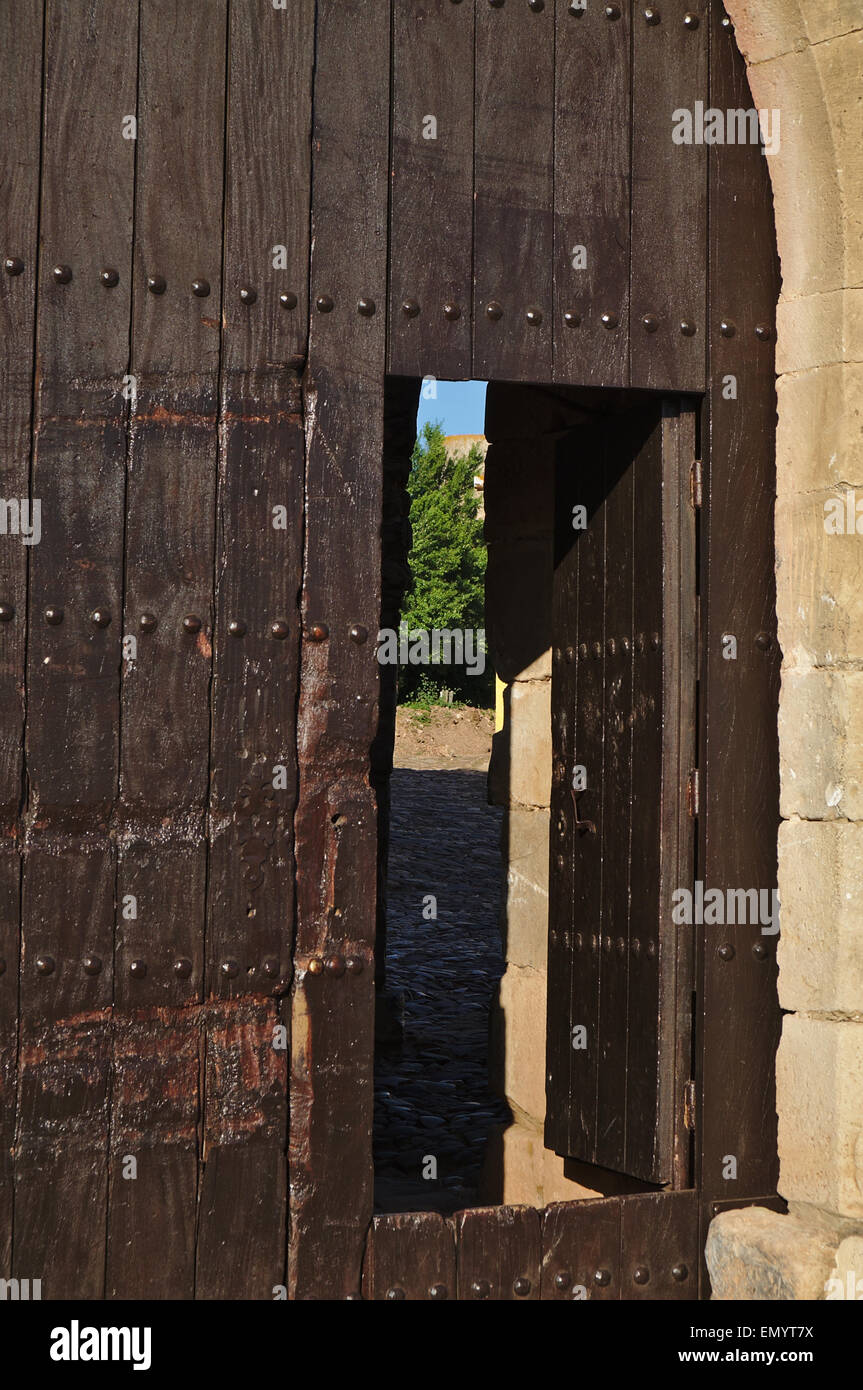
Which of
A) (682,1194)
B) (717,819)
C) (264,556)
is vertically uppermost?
(264,556)

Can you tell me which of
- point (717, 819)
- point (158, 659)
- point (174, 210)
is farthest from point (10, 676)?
point (717, 819)

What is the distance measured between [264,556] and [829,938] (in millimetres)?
1519

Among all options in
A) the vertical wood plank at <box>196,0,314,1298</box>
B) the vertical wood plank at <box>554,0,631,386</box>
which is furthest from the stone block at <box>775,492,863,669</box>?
the vertical wood plank at <box>196,0,314,1298</box>

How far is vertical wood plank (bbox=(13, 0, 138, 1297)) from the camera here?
2.75 meters

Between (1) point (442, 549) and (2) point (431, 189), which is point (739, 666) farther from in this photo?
(1) point (442, 549)

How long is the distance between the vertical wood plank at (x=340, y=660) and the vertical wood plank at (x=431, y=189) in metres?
0.04

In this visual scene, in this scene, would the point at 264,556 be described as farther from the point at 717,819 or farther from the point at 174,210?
the point at 717,819

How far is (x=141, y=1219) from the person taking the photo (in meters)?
2.80

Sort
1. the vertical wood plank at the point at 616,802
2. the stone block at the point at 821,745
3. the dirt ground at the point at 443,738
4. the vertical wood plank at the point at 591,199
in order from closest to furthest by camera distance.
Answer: the stone block at the point at 821,745 < the vertical wood plank at the point at 591,199 < the vertical wood plank at the point at 616,802 < the dirt ground at the point at 443,738

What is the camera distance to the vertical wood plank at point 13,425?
8.95 feet

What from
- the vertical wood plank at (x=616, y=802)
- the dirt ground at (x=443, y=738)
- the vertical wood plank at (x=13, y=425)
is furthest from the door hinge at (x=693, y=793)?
the dirt ground at (x=443, y=738)

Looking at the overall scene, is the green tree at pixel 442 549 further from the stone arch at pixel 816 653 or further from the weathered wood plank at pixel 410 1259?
the weathered wood plank at pixel 410 1259

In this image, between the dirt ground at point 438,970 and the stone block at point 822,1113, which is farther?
the dirt ground at point 438,970

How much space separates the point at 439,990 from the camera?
27.3 ft
